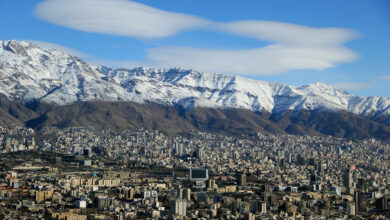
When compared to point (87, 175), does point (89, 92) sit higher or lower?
higher

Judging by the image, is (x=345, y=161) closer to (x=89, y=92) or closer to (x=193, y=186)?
(x=193, y=186)

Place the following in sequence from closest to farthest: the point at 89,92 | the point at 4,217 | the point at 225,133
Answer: the point at 4,217
the point at 225,133
the point at 89,92

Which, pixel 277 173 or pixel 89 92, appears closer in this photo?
pixel 277 173

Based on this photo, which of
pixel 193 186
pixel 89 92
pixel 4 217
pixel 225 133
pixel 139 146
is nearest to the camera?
pixel 4 217

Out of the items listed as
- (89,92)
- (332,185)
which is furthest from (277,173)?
(89,92)

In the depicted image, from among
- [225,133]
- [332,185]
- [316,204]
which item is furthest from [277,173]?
[225,133]

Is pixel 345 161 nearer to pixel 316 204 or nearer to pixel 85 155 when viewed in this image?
pixel 85 155

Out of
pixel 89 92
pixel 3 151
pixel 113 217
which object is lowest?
pixel 113 217
